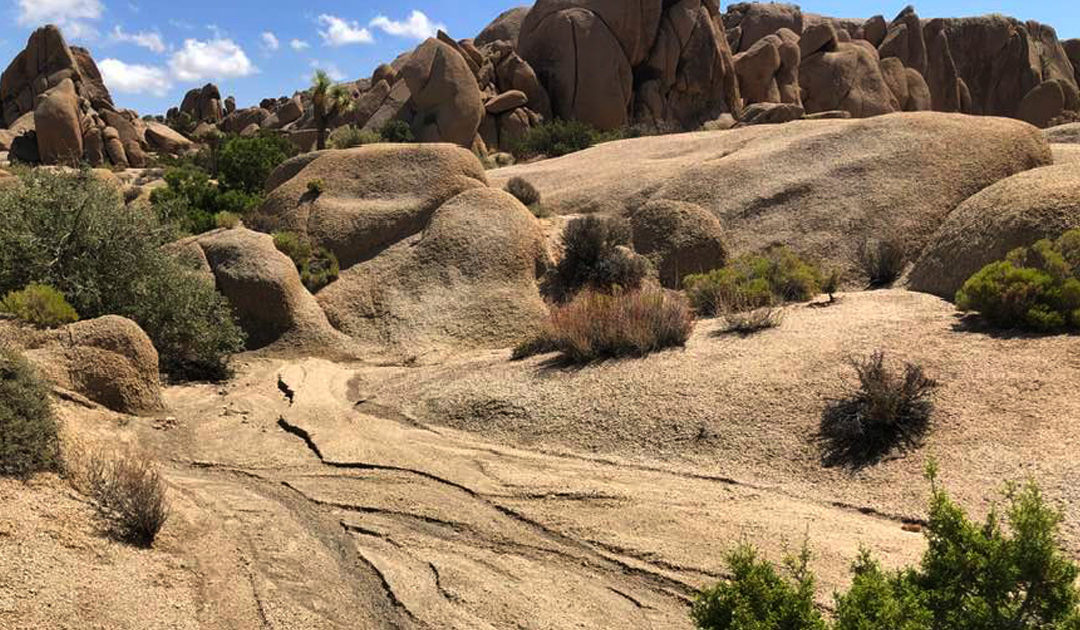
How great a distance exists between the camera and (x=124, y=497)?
630 centimetres

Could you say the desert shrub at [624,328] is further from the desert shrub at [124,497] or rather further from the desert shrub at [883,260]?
the desert shrub at [124,497]

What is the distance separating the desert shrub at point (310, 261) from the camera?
16750 mm

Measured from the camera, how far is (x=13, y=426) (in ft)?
21.6

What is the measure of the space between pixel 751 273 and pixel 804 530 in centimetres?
755

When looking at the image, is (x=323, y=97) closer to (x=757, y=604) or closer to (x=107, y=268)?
(x=107, y=268)

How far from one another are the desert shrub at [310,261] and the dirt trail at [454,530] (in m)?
6.83

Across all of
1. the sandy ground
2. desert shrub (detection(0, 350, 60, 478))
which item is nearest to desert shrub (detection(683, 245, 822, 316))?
the sandy ground

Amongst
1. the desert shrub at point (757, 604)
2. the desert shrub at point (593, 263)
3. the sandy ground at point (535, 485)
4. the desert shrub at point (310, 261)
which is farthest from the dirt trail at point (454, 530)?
the desert shrub at point (310, 261)

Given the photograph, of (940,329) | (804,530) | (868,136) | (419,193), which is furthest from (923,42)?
(804,530)

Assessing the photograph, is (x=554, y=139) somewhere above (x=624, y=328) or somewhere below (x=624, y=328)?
above

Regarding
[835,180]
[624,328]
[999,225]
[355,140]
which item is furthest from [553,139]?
[624,328]

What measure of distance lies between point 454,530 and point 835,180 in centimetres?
1366

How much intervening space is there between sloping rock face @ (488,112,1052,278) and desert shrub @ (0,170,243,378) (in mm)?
9815

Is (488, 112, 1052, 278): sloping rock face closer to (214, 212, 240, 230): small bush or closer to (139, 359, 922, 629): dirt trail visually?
(214, 212, 240, 230): small bush
